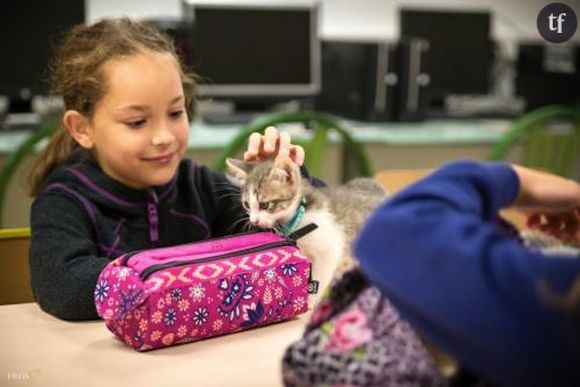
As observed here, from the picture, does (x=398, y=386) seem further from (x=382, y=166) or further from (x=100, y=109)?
(x=382, y=166)

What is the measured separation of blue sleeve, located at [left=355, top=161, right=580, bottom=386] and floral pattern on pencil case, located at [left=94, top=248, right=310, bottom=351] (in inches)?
15.1

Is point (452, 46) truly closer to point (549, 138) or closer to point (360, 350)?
point (549, 138)

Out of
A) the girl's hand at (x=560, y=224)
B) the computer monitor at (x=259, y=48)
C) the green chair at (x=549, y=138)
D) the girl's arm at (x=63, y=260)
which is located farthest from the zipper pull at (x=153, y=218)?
the computer monitor at (x=259, y=48)

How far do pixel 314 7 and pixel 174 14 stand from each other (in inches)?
28.5

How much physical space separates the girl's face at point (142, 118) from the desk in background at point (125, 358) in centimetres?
32

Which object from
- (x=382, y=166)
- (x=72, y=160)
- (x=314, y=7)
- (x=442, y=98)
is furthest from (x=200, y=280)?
(x=442, y=98)

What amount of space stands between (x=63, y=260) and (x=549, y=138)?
2276 mm

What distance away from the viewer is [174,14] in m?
3.55

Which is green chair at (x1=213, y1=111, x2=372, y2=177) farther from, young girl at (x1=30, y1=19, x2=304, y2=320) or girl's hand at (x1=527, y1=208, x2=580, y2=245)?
girl's hand at (x1=527, y1=208, x2=580, y2=245)

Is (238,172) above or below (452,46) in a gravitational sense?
below

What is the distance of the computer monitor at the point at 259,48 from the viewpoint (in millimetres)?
3270

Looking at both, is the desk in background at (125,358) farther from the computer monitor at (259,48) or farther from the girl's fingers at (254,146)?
the computer monitor at (259,48)

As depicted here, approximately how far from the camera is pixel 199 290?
94 cm

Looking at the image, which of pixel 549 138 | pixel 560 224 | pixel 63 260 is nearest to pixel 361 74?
pixel 549 138
